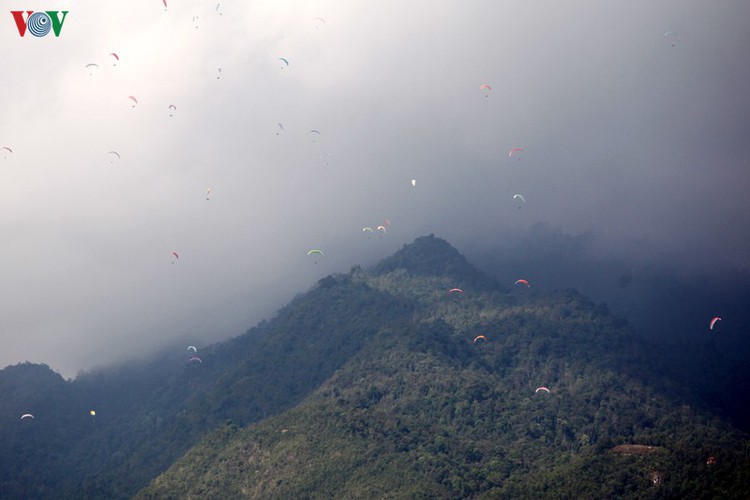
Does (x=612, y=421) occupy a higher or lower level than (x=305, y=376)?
lower

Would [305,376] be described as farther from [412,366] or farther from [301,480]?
[301,480]

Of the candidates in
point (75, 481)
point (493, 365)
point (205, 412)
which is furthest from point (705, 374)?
point (75, 481)

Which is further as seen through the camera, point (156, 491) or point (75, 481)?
point (75, 481)

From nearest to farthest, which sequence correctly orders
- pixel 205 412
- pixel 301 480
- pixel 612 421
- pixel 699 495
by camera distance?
pixel 699 495 < pixel 301 480 < pixel 612 421 < pixel 205 412

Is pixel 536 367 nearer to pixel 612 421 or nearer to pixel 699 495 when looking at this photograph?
pixel 612 421

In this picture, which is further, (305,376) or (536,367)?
(305,376)

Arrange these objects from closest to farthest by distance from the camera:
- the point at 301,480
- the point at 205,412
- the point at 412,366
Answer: the point at 301,480 → the point at 412,366 → the point at 205,412

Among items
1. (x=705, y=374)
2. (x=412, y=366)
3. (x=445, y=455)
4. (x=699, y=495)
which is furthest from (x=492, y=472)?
(x=705, y=374)

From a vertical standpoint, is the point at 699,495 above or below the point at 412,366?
below

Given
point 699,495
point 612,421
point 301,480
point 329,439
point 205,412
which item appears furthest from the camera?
point 205,412
